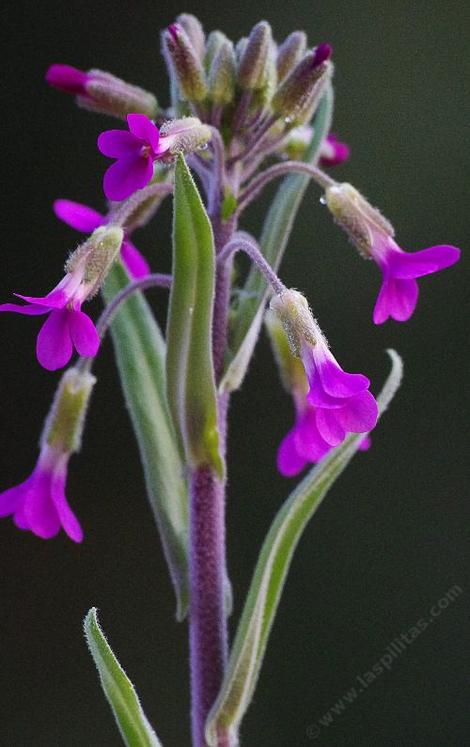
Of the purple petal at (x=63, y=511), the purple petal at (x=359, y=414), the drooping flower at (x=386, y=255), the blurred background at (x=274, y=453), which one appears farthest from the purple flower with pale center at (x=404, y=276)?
the blurred background at (x=274, y=453)

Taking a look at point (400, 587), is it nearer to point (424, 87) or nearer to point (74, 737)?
point (74, 737)

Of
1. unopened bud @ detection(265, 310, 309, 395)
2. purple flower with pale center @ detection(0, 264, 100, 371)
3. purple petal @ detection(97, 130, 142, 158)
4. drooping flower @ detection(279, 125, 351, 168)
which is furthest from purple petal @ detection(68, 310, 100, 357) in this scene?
drooping flower @ detection(279, 125, 351, 168)

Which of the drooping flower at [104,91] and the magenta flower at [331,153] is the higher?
the magenta flower at [331,153]

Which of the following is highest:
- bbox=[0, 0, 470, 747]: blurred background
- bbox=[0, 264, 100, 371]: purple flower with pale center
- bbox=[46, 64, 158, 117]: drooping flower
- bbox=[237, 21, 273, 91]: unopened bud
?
bbox=[237, 21, 273, 91]: unopened bud

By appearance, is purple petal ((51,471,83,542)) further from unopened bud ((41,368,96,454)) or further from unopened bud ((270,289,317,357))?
unopened bud ((270,289,317,357))

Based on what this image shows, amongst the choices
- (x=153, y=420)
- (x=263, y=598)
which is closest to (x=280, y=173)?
(x=153, y=420)

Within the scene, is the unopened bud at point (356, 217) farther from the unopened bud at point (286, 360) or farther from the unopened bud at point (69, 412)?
the unopened bud at point (69, 412)
